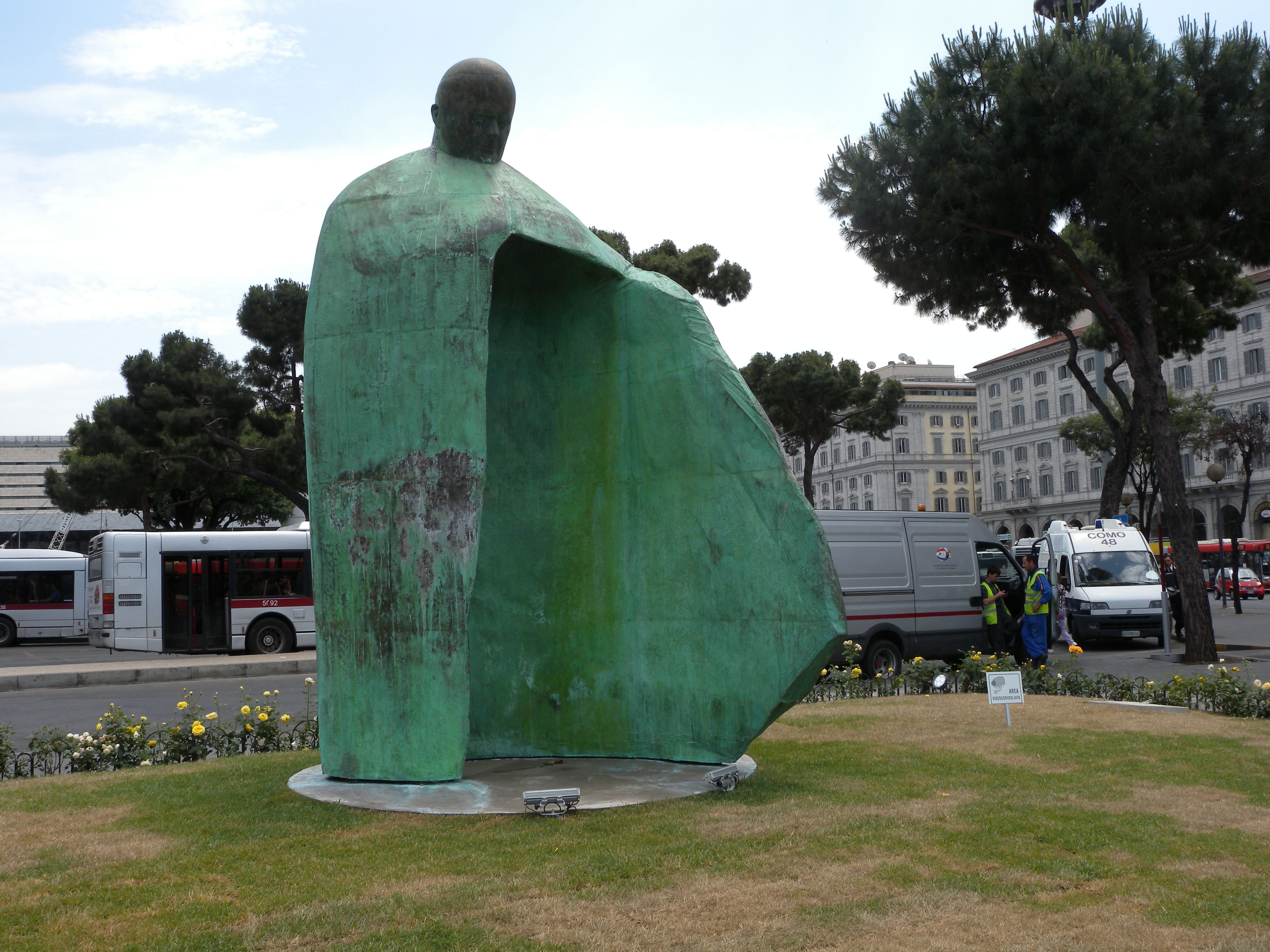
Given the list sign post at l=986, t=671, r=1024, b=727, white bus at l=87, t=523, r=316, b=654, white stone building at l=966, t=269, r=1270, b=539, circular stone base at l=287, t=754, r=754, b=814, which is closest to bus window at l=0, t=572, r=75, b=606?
white bus at l=87, t=523, r=316, b=654

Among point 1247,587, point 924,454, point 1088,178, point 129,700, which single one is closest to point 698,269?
point 1088,178

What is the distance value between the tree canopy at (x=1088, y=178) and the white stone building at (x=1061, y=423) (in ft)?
121

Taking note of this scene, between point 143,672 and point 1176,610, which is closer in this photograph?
point 143,672

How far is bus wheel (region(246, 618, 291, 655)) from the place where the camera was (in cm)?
2189

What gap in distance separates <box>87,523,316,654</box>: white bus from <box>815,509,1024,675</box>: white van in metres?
11.5

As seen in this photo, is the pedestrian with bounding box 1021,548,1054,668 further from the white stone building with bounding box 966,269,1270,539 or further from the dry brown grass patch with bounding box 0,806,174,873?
the white stone building with bounding box 966,269,1270,539

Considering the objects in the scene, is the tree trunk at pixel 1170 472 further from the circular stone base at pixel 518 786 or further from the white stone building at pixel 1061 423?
the white stone building at pixel 1061 423

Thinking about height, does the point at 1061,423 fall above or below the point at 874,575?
above

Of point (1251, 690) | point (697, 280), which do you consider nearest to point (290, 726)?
point (1251, 690)

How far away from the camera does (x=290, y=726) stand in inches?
435

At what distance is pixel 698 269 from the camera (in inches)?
1093

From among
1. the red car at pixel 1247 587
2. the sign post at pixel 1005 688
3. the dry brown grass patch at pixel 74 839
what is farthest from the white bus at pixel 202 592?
the red car at pixel 1247 587

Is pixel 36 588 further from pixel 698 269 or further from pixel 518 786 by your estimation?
pixel 518 786

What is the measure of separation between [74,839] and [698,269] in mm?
23533
